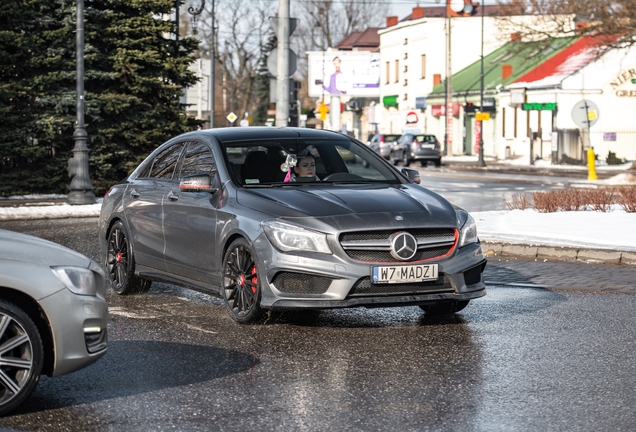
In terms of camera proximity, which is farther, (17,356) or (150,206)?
(150,206)

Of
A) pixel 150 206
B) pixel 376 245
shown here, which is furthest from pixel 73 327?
pixel 150 206

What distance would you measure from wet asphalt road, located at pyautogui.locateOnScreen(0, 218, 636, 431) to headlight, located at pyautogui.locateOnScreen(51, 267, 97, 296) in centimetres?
60

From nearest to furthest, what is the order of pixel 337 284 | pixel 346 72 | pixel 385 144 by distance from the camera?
1. pixel 337 284
2. pixel 385 144
3. pixel 346 72

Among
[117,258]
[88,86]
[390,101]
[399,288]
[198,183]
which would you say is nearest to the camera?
[399,288]

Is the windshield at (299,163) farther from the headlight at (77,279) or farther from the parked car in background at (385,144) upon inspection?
the parked car in background at (385,144)

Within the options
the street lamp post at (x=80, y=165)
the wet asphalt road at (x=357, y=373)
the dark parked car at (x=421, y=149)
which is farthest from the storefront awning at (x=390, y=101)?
the wet asphalt road at (x=357, y=373)

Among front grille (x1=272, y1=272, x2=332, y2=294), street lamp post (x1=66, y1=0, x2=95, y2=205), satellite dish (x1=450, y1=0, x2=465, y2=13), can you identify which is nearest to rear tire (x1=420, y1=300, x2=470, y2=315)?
front grille (x1=272, y1=272, x2=332, y2=294)

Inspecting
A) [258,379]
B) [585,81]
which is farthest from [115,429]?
[585,81]

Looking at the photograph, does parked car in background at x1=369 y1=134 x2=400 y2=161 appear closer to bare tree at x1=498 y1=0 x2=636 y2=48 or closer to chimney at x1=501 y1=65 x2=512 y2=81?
chimney at x1=501 y1=65 x2=512 y2=81

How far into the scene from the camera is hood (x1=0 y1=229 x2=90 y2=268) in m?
5.88

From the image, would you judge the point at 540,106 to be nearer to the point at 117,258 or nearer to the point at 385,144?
the point at 385,144

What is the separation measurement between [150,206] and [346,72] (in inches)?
3263

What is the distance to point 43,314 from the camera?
5.91m

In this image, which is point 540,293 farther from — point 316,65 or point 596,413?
point 316,65
